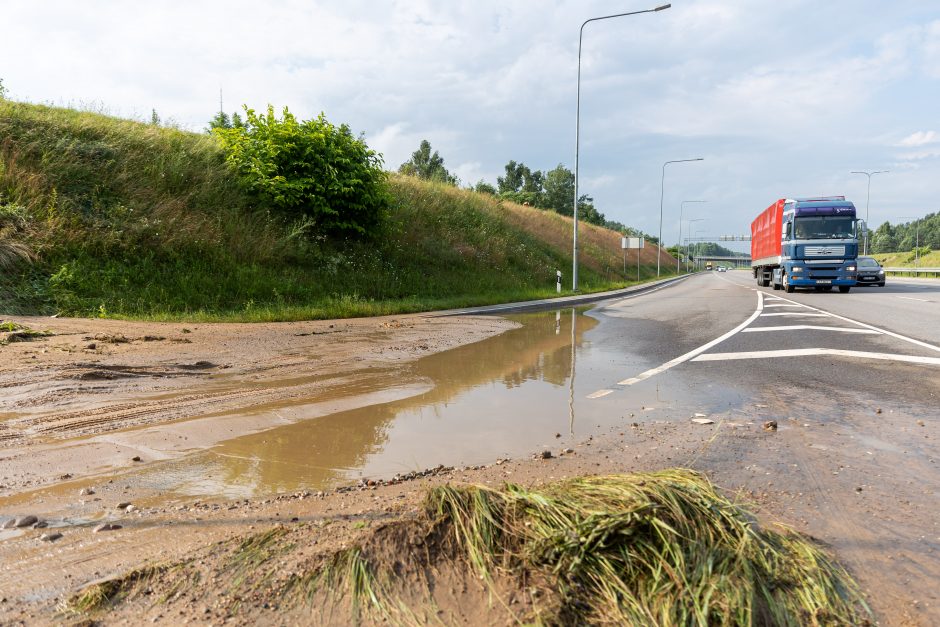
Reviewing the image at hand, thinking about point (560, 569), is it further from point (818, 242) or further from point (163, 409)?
point (818, 242)

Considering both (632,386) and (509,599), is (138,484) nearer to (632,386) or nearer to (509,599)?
(509,599)

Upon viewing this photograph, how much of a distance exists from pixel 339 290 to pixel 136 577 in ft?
46.5

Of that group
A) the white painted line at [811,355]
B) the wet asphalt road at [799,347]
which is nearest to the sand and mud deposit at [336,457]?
the wet asphalt road at [799,347]

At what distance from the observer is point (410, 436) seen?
454 centimetres

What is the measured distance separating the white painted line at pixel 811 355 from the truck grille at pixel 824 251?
16.3 metres

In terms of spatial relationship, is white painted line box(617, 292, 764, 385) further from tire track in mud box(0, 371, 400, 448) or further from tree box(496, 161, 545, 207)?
tree box(496, 161, 545, 207)

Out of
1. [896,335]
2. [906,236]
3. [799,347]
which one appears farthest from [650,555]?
[906,236]

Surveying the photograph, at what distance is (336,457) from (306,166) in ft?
46.4

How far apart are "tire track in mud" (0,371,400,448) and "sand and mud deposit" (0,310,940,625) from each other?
28 millimetres

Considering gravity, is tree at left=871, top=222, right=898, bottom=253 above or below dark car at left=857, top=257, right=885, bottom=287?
above

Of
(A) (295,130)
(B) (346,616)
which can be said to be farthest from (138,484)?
(A) (295,130)

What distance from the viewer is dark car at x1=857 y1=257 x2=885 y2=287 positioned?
2792 cm

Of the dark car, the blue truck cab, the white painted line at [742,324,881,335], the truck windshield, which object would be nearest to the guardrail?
the dark car

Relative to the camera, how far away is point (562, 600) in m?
1.90
